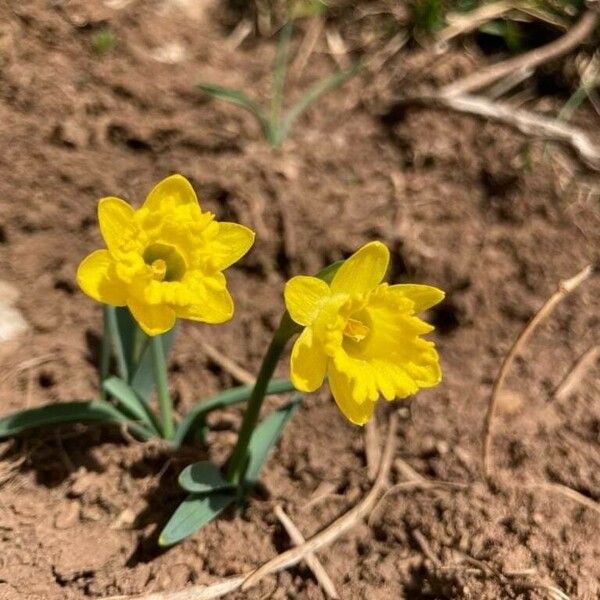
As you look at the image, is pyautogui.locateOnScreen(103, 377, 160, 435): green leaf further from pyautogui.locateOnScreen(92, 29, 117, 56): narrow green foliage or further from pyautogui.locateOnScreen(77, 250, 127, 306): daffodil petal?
pyautogui.locateOnScreen(92, 29, 117, 56): narrow green foliage

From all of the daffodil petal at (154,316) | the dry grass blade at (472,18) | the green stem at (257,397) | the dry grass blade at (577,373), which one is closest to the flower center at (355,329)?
the green stem at (257,397)

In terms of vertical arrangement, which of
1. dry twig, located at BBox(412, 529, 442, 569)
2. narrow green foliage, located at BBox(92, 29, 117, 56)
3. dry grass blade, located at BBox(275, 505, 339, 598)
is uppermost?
narrow green foliage, located at BBox(92, 29, 117, 56)

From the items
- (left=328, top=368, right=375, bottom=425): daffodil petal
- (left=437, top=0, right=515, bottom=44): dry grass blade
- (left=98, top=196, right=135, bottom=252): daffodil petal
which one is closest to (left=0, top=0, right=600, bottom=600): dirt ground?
(left=437, top=0, right=515, bottom=44): dry grass blade

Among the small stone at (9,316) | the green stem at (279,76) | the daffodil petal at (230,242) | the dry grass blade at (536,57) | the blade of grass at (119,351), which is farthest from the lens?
the dry grass blade at (536,57)

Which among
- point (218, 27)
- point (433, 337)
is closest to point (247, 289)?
point (433, 337)

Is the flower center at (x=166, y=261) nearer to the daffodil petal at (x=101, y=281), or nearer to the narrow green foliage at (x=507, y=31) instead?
the daffodil petal at (x=101, y=281)

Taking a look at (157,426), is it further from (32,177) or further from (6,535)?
(32,177)

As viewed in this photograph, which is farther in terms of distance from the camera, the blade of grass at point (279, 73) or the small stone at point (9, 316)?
the blade of grass at point (279, 73)
